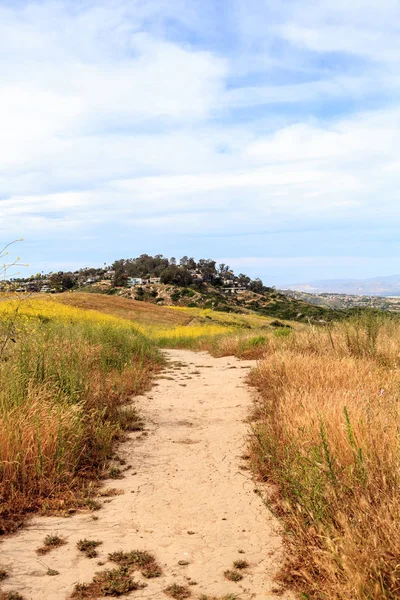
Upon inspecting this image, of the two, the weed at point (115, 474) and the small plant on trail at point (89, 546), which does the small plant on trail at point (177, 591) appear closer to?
the small plant on trail at point (89, 546)

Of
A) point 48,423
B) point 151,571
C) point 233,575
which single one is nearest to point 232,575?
point 233,575

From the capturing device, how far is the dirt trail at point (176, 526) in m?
3.17

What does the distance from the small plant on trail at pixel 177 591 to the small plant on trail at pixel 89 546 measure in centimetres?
69

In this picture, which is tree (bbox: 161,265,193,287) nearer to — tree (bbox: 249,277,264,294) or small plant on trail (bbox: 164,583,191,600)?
tree (bbox: 249,277,264,294)

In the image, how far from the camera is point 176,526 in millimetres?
4055

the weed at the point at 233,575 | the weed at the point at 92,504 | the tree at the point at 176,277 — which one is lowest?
the weed at the point at 92,504

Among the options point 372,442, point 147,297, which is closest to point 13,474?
point 372,442

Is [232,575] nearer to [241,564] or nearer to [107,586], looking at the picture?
[241,564]

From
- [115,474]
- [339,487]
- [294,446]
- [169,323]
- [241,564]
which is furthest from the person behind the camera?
[169,323]

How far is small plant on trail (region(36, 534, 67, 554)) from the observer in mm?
3569

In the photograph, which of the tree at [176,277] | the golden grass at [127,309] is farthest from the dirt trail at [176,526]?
the tree at [176,277]

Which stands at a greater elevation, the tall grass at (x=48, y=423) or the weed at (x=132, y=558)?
the tall grass at (x=48, y=423)

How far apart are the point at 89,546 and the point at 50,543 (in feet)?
1.08

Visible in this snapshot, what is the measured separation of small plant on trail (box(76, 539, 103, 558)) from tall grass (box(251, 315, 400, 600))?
1360 mm
